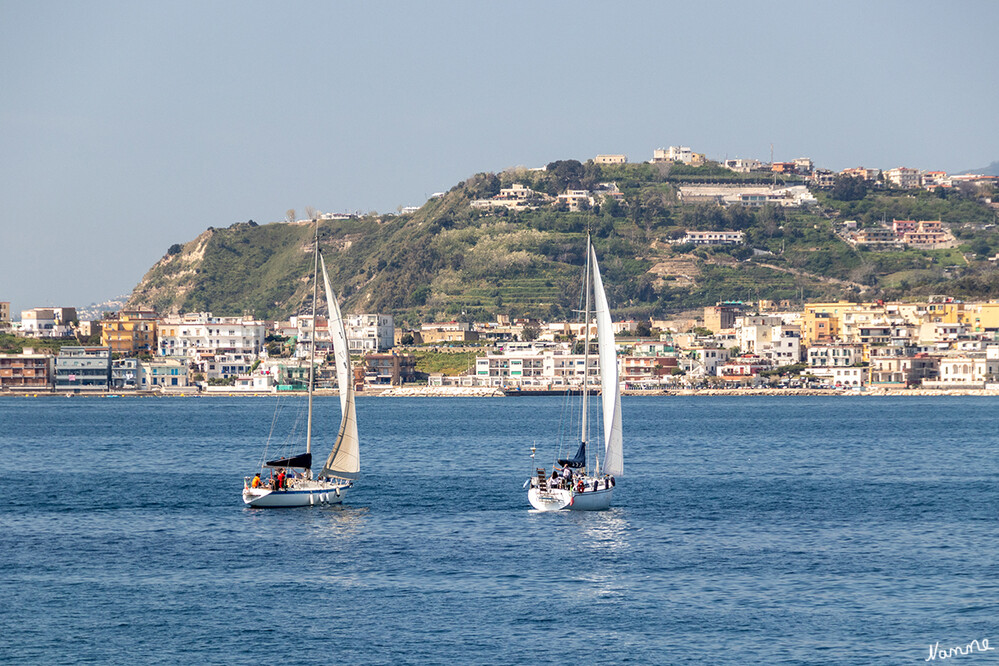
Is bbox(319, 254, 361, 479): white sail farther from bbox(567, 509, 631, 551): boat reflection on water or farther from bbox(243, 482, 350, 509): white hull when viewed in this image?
bbox(567, 509, 631, 551): boat reflection on water

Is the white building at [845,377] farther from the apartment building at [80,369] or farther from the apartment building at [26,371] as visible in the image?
the apartment building at [26,371]

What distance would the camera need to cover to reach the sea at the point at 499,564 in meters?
29.9

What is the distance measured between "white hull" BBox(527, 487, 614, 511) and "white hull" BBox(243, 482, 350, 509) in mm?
7529

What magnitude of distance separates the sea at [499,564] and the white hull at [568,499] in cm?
52

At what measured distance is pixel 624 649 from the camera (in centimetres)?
2956

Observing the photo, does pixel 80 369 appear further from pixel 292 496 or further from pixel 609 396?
pixel 609 396

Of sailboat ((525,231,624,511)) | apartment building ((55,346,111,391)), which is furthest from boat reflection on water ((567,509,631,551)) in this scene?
apartment building ((55,346,111,391))

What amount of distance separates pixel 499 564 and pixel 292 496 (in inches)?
544

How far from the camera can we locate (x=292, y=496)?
50406 millimetres

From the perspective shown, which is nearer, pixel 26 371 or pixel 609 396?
pixel 609 396

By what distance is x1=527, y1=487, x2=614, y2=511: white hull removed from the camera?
4869 centimetres

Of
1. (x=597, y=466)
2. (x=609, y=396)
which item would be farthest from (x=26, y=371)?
(x=597, y=466)

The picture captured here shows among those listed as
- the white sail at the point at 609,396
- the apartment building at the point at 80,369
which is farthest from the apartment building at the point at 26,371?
the white sail at the point at 609,396

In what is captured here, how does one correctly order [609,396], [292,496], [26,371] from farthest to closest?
[26,371] → [292,496] → [609,396]
